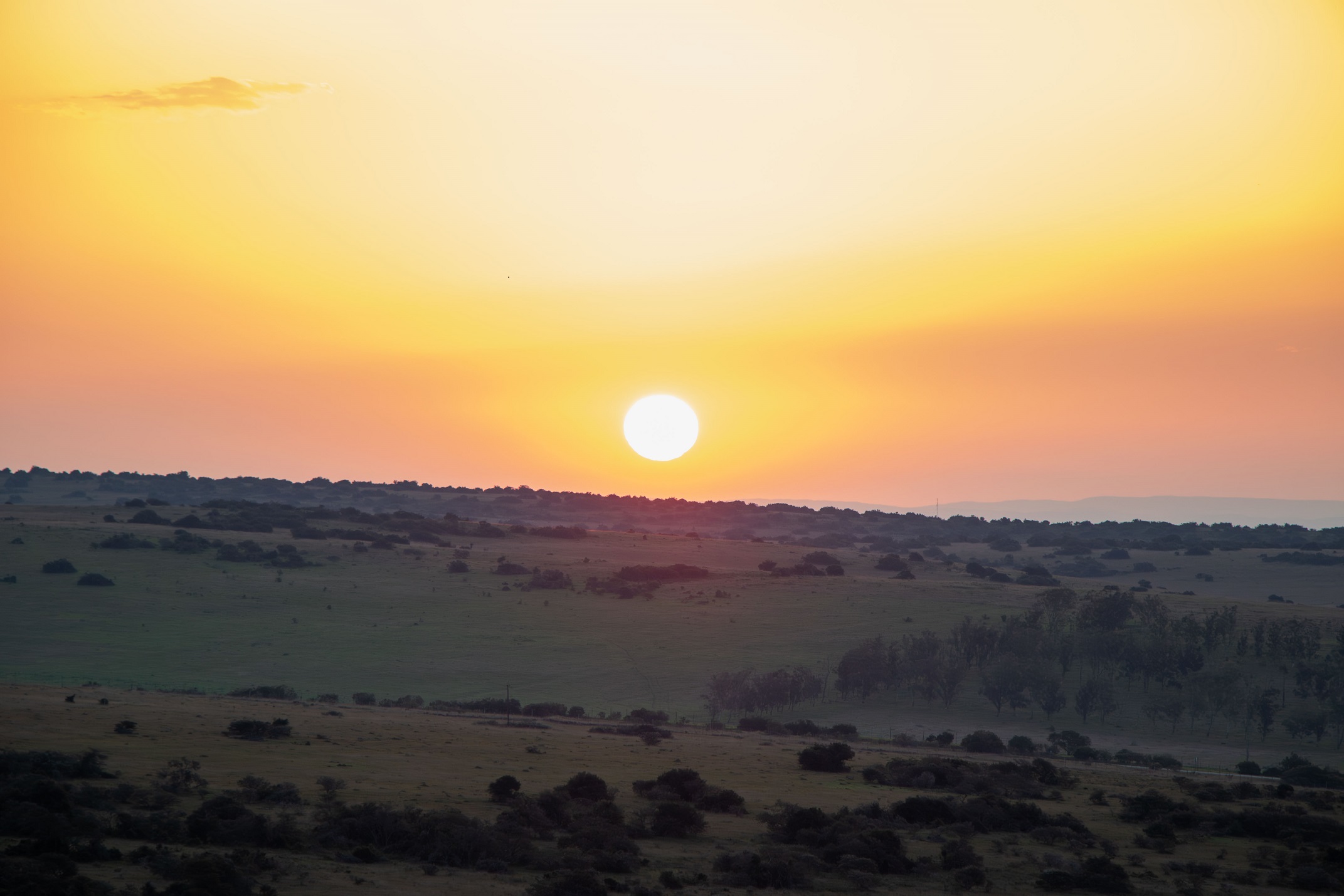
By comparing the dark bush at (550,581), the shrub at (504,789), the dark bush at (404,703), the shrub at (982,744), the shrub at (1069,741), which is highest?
the dark bush at (550,581)

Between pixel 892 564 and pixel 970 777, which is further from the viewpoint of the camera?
pixel 892 564

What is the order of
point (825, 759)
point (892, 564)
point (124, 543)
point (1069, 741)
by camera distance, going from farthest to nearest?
point (892, 564)
point (124, 543)
point (1069, 741)
point (825, 759)

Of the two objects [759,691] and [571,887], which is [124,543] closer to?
[759,691]

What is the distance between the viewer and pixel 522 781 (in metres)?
28.9

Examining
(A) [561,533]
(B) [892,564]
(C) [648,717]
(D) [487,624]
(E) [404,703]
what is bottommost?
(C) [648,717]

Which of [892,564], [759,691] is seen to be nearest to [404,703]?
[759,691]

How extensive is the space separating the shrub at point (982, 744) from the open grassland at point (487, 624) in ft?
20.0

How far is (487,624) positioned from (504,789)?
4036 cm

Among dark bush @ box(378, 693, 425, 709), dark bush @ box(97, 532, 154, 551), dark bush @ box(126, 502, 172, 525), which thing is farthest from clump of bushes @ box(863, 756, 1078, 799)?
dark bush @ box(126, 502, 172, 525)

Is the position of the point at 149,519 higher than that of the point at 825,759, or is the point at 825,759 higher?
the point at 149,519

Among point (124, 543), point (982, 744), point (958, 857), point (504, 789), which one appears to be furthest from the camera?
point (124, 543)

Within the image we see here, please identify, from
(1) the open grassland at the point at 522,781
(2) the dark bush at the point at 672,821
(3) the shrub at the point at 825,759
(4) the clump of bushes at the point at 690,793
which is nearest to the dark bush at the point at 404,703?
(1) the open grassland at the point at 522,781

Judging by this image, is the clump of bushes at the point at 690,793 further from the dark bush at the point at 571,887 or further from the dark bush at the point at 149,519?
the dark bush at the point at 149,519

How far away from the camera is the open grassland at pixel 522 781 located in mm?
20875
